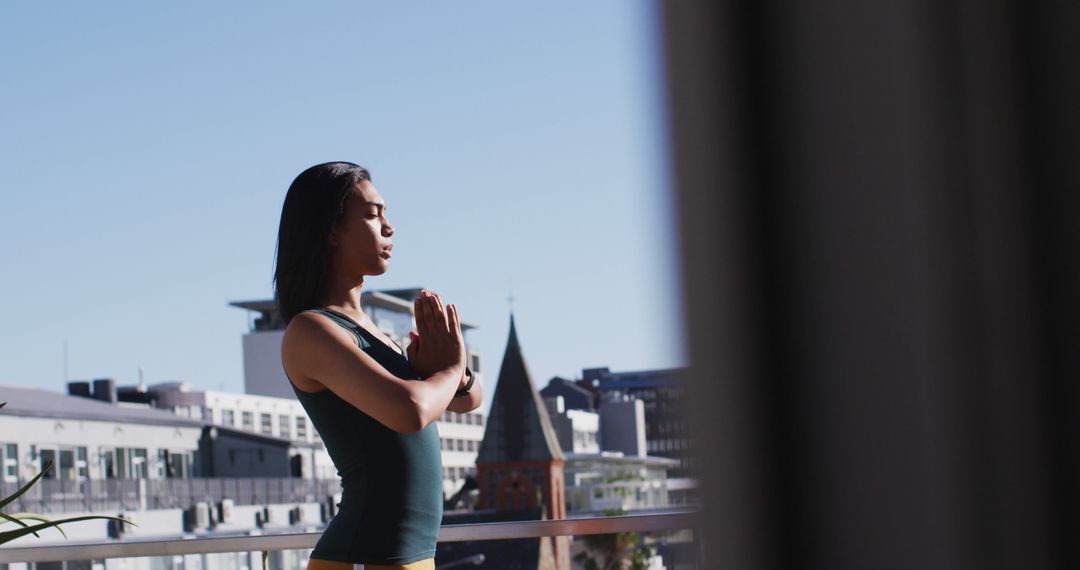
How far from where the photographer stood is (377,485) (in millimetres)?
1272

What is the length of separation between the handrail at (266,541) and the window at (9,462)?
30483 mm

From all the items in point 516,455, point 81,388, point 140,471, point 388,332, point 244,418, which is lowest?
point 516,455

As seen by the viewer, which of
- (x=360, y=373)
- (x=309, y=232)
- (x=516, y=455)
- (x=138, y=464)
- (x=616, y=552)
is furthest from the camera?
(x=516, y=455)

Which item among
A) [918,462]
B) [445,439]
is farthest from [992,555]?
[445,439]

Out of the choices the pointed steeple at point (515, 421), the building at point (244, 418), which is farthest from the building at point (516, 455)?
the building at point (244, 418)

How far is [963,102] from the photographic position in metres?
0.67

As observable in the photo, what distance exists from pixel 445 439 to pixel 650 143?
69.2 metres

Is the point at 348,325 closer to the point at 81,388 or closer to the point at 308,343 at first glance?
the point at 308,343

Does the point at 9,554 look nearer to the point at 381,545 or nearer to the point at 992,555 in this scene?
the point at 381,545

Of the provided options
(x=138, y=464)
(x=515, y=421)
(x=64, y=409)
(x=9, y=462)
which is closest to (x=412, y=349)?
(x=9, y=462)

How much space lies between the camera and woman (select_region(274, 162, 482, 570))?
1236 millimetres

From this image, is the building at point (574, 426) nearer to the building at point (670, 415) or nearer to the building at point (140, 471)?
the building at point (140, 471)

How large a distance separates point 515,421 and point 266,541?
169ft

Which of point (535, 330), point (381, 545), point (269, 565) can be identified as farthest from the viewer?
point (535, 330)
